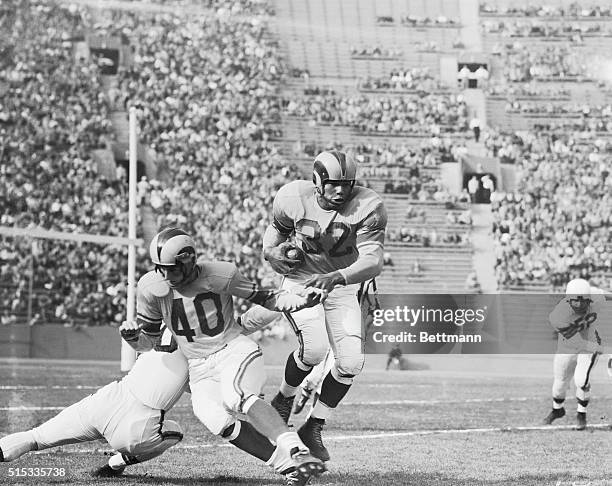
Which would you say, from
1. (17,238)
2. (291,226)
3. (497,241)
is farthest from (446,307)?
(17,238)

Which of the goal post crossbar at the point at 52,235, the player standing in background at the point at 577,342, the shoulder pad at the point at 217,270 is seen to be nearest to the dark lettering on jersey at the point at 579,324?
the player standing in background at the point at 577,342

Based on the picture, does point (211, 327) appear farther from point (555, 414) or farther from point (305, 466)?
point (555, 414)

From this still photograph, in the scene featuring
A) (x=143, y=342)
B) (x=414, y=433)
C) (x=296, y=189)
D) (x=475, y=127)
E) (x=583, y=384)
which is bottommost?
(x=414, y=433)

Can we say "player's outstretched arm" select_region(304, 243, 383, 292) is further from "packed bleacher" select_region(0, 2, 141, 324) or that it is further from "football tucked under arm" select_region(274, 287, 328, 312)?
"packed bleacher" select_region(0, 2, 141, 324)

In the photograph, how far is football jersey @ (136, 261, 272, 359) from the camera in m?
4.34

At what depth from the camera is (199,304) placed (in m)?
4.35

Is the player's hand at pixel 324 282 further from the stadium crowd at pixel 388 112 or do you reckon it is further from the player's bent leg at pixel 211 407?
the stadium crowd at pixel 388 112

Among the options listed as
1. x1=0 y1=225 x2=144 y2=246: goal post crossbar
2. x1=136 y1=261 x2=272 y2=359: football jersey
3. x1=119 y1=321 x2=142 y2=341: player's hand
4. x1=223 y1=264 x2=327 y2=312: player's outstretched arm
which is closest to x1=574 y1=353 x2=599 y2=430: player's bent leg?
x1=223 y1=264 x2=327 y2=312: player's outstretched arm

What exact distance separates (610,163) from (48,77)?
9.34m

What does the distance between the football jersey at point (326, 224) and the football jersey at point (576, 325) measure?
2691mm

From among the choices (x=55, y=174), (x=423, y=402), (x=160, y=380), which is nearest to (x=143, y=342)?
(x=160, y=380)

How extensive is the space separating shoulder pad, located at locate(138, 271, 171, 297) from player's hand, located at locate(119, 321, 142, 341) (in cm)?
16

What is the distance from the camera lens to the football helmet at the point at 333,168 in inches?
184

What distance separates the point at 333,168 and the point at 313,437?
1294 millimetres
